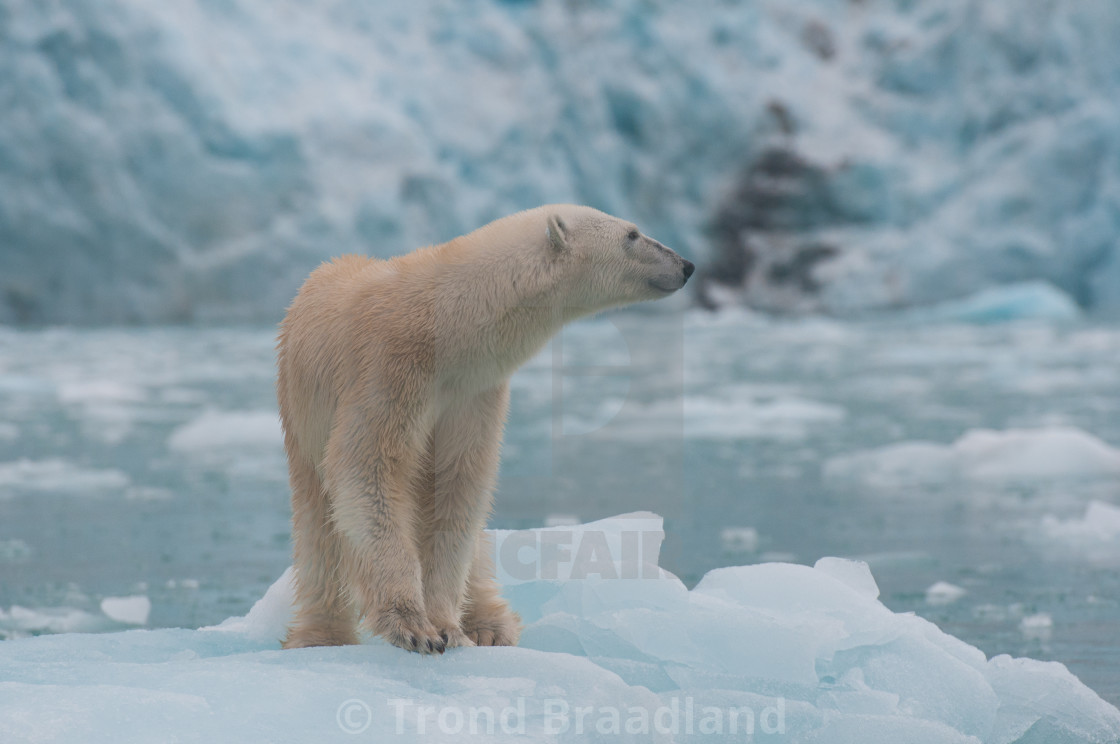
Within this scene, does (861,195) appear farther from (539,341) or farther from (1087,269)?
(539,341)

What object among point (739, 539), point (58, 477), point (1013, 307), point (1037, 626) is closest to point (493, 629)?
point (1037, 626)

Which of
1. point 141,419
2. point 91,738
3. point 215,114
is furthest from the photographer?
point 215,114

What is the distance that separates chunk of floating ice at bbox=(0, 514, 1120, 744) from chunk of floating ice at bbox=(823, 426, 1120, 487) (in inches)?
144

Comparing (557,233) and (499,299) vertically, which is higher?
(557,233)

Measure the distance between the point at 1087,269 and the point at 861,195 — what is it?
426cm

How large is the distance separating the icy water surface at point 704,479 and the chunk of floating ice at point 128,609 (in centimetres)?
2

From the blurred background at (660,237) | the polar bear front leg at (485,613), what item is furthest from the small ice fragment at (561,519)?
the polar bear front leg at (485,613)

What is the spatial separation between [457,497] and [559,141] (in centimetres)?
1789

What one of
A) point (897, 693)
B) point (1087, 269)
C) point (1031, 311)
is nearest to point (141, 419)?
point (897, 693)

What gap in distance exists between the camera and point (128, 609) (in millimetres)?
3881

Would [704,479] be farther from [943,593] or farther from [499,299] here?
[499,299]

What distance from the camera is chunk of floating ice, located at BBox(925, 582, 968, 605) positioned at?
3924 millimetres

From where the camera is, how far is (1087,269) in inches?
787

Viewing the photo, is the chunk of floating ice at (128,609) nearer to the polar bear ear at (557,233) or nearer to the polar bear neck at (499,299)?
the polar bear neck at (499,299)
